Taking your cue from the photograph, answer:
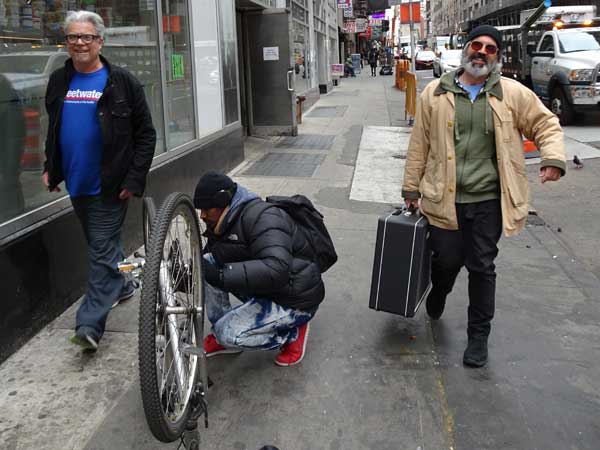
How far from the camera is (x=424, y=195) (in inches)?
140

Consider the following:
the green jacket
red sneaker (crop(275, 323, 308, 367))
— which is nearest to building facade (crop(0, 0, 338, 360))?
red sneaker (crop(275, 323, 308, 367))

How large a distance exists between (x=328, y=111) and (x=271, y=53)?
538cm

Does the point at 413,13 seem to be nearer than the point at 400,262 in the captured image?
No

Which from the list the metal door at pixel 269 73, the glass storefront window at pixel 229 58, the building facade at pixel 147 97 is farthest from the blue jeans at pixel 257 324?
the metal door at pixel 269 73

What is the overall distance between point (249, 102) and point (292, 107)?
0.84 m

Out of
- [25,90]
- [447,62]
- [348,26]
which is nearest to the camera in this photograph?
[25,90]

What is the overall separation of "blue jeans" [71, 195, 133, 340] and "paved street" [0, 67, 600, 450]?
265 millimetres

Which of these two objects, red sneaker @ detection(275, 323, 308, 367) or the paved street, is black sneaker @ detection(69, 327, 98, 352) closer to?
the paved street

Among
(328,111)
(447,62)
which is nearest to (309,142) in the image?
(328,111)

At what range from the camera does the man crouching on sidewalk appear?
306 centimetres

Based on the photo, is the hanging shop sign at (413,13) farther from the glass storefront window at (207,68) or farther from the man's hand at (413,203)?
the man's hand at (413,203)

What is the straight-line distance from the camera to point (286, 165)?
952 cm

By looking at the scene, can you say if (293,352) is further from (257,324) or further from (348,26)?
(348,26)

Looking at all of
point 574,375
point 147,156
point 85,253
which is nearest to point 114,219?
point 147,156
